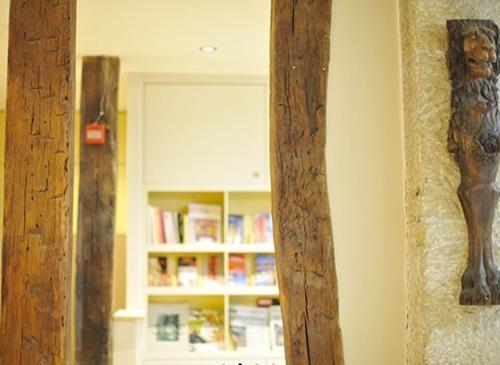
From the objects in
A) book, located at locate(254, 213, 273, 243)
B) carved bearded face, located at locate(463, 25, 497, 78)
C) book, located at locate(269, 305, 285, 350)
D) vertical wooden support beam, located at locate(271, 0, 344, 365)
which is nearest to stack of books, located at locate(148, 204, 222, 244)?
book, located at locate(254, 213, 273, 243)

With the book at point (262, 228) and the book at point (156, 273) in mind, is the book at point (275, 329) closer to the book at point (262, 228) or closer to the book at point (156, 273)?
the book at point (262, 228)

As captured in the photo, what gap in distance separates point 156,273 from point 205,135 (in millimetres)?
994

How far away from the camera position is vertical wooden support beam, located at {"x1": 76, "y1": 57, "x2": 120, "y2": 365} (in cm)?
339

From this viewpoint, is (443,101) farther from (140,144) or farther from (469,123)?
(140,144)

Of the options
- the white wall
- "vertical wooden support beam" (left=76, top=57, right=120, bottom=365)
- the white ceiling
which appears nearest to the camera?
the white wall

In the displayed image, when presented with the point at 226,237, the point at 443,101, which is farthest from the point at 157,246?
the point at 443,101

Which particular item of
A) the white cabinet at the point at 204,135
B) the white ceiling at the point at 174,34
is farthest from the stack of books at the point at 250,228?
the white ceiling at the point at 174,34

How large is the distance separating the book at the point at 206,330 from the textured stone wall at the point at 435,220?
2.19 metres

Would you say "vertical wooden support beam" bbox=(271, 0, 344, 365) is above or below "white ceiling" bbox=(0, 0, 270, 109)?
below

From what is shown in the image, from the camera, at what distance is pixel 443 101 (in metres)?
1.79

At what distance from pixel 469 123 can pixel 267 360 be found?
252 centimetres

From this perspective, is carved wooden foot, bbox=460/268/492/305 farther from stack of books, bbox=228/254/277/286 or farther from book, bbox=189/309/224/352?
book, bbox=189/309/224/352

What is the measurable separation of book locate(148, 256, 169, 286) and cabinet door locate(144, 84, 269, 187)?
0.55 metres

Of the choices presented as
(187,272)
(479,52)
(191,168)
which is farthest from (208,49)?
(479,52)
